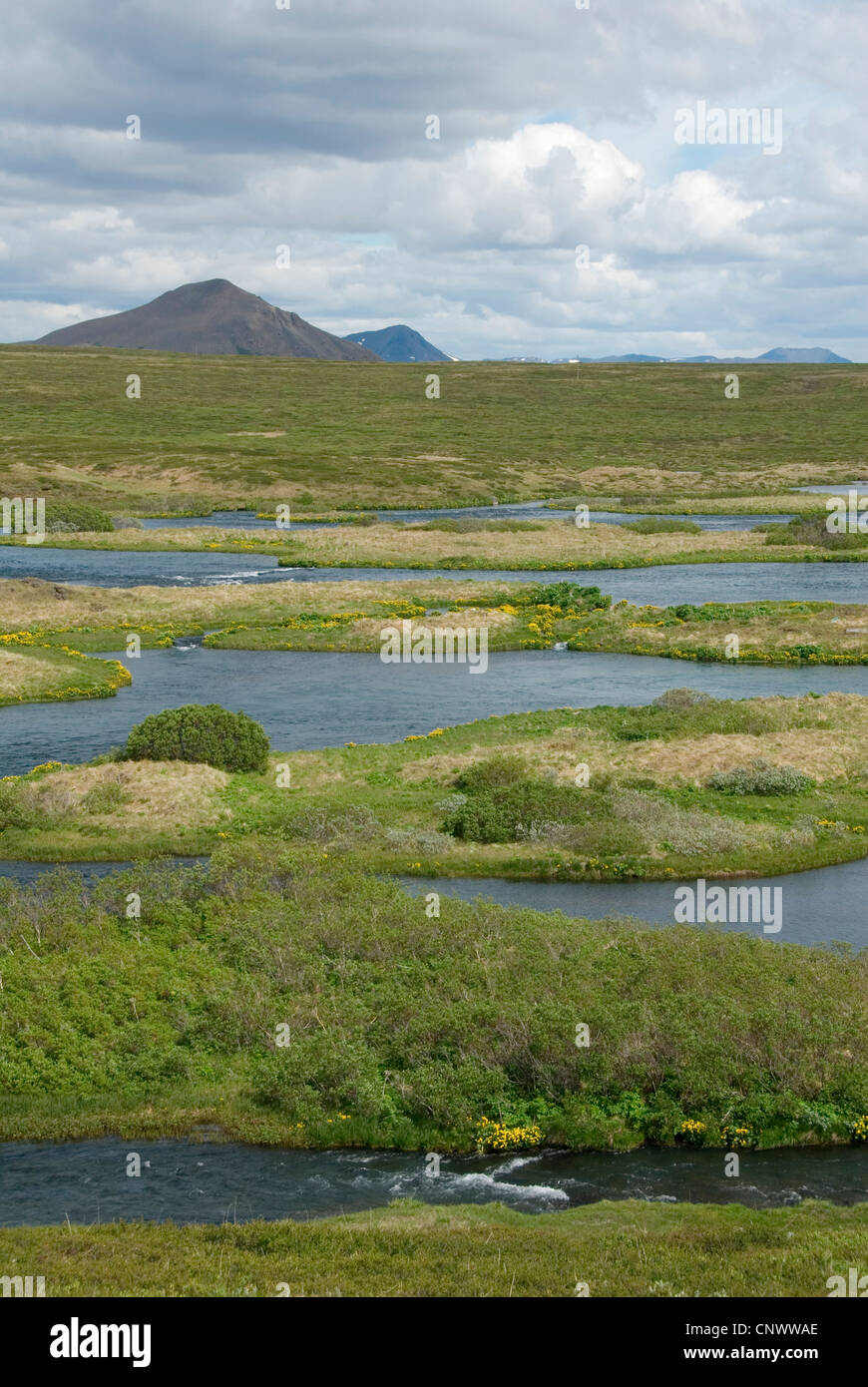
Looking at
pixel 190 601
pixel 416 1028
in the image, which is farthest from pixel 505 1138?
pixel 190 601

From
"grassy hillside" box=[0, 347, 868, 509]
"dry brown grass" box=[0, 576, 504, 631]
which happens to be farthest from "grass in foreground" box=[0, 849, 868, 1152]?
"grassy hillside" box=[0, 347, 868, 509]

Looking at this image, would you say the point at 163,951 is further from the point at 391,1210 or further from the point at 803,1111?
the point at 803,1111

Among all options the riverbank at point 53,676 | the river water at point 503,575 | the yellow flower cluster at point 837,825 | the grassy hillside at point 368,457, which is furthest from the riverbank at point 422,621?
the grassy hillside at point 368,457

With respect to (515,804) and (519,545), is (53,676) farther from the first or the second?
(519,545)

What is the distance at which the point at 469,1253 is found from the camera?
17.4m

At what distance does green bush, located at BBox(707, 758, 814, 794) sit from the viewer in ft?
129

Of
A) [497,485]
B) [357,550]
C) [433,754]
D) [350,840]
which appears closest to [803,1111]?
[350,840]

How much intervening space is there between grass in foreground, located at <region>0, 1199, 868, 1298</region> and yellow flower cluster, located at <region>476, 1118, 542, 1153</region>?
219 centimetres

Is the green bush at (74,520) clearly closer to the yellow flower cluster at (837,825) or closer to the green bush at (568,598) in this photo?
the green bush at (568,598)

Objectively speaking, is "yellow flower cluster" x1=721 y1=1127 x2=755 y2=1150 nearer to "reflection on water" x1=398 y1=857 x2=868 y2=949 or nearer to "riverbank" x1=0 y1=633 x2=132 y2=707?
"reflection on water" x1=398 y1=857 x2=868 y2=949

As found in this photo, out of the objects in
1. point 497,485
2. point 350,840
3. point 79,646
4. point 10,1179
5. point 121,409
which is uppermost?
point 121,409

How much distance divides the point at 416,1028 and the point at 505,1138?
291cm

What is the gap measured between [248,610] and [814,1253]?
57724mm

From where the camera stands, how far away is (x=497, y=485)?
144 metres
